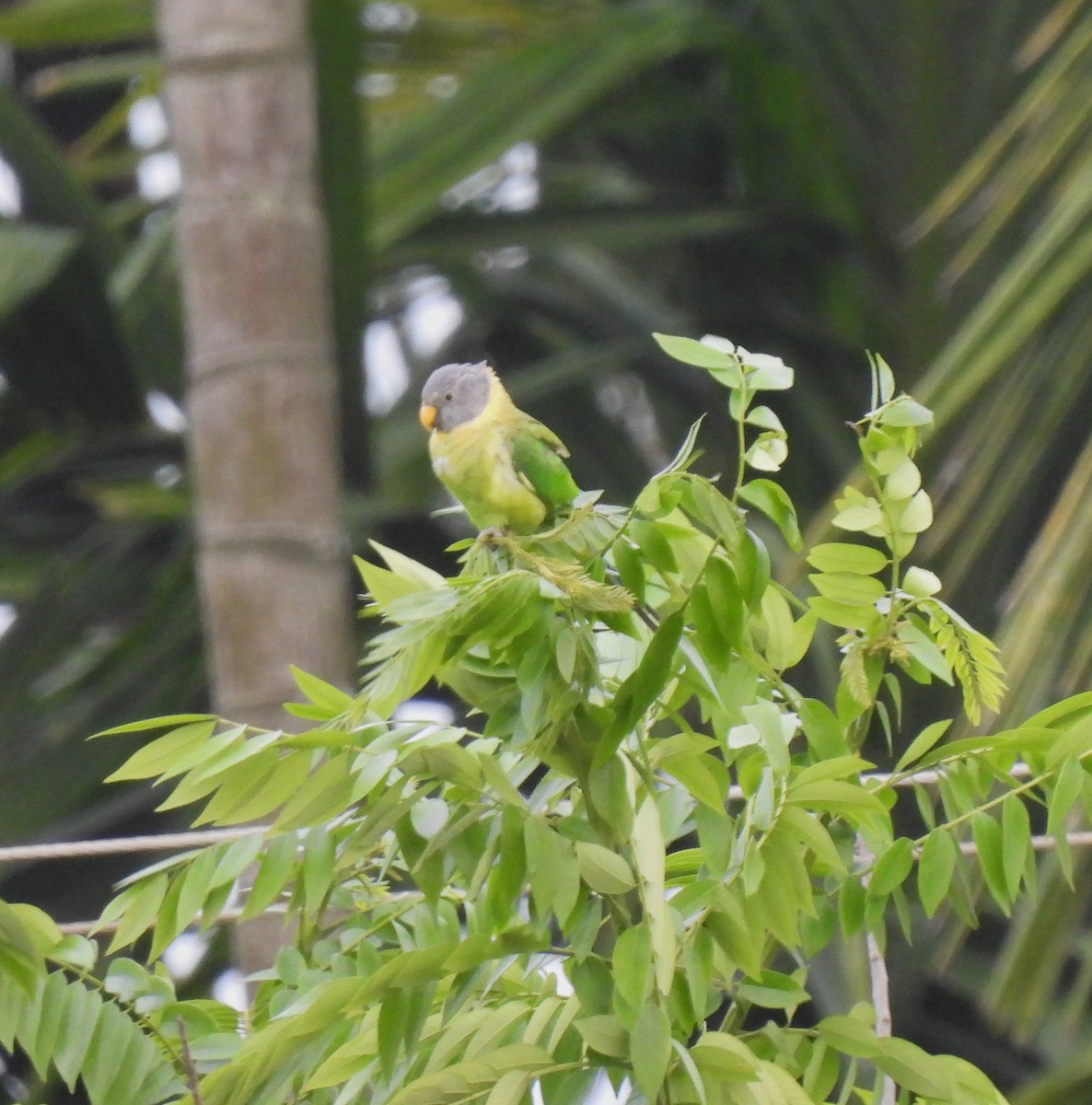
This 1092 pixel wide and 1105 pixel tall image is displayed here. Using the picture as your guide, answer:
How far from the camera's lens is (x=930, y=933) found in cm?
490

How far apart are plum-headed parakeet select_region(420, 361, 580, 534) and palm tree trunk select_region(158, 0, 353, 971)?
1.15 metres

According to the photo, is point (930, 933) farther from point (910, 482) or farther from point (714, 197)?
point (910, 482)

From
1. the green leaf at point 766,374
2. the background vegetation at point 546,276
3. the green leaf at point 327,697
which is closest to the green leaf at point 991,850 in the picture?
the green leaf at point 766,374

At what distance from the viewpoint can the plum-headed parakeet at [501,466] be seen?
7.83ft

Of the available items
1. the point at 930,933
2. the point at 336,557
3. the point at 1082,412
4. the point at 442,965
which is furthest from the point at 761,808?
the point at 930,933

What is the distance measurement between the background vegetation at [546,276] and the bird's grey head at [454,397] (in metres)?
1.61

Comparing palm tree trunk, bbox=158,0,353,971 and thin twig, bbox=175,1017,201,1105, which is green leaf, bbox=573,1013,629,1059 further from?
palm tree trunk, bbox=158,0,353,971

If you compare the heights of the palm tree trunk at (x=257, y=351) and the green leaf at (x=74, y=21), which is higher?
the green leaf at (x=74, y=21)

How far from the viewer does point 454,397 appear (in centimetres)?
264

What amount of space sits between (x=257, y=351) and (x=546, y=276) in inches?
88.9

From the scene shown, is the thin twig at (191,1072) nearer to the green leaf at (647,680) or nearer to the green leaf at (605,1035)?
the green leaf at (605,1035)

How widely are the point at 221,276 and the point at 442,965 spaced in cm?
255

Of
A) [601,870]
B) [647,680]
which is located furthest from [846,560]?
[601,870]

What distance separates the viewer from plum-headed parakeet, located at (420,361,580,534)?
2.39 m
